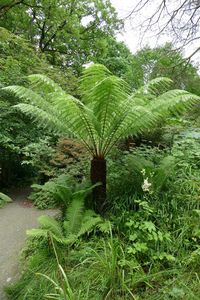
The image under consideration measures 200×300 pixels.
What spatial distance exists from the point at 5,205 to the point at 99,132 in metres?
2.67

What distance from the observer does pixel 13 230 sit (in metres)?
3.77

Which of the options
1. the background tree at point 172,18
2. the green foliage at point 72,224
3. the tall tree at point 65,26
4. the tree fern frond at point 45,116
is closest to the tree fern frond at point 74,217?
the green foliage at point 72,224

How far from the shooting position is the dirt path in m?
2.76

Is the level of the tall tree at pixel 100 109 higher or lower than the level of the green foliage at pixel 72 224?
higher

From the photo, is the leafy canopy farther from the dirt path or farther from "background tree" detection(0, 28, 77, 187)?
"background tree" detection(0, 28, 77, 187)

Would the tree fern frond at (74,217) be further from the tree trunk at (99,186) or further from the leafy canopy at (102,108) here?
the leafy canopy at (102,108)

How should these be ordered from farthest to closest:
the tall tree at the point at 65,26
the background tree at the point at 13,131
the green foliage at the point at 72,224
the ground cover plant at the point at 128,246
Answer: the tall tree at the point at 65,26, the background tree at the point at 13,131, the green foliage at the point at 72,224, the ground cover plant at the point at 128,246

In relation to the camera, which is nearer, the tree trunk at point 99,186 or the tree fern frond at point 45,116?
the tree fern frond at point 45,116

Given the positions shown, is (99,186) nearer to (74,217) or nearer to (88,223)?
(74,217)

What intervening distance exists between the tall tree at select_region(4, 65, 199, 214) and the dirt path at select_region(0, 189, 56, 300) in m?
1.06

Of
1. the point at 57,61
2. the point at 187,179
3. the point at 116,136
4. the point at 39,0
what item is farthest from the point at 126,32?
the point at 57,61

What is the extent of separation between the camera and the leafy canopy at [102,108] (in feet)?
10.2

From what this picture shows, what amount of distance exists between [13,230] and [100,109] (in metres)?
1.99

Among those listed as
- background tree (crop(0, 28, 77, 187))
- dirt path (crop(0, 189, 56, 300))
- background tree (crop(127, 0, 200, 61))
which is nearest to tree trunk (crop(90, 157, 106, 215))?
dirt path (crop(0, 189, 56, 300))
